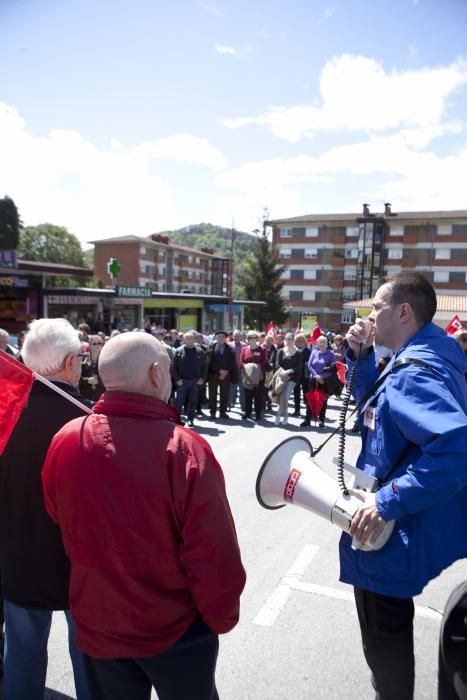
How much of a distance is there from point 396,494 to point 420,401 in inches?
14.0

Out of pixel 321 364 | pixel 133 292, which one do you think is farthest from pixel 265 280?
pixel 321 364

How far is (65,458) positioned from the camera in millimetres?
1761

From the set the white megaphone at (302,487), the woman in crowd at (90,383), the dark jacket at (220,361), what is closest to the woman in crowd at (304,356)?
the dark jacket at (220,361)

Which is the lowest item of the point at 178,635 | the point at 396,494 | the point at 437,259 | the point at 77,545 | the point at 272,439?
the point at 272,439

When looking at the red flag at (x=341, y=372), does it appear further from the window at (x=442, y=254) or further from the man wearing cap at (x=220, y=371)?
the window at (x=442, y=254)

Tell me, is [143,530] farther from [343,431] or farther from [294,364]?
A: [294,364]

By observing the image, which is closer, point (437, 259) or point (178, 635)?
point (178, 635)

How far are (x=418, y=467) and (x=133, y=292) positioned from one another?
29.1 m

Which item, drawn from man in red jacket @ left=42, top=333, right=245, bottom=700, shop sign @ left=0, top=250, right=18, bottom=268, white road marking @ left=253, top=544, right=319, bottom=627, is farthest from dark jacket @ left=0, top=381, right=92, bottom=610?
shop sign @ left=0, top=250, right=18, bottom=268

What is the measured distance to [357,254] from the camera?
189 ft

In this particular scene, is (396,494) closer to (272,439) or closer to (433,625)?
(433,625)

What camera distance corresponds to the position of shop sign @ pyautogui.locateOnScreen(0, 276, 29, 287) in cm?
2422

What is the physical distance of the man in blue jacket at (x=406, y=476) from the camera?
186 cm

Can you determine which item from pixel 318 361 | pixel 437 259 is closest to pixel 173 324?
pixel 318 361
